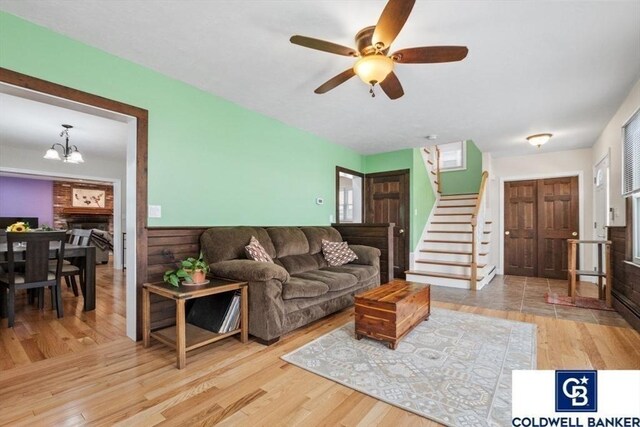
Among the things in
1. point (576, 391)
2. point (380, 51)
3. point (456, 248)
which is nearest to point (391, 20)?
point (380, 51)

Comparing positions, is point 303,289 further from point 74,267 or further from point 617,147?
point 617,147

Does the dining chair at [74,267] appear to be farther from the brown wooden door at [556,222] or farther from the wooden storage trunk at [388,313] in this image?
the brown wooden door at [556,222]

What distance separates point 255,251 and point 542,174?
5.88 metres

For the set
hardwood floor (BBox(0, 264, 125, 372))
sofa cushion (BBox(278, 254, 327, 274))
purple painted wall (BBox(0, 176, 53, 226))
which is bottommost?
hardwood floor (BBox(0, 264, 125, 372))

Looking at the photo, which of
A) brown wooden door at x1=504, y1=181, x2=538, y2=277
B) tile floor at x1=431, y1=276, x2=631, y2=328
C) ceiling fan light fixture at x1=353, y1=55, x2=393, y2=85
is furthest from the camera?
brown wooden door at x1=504, y1=181, x2=538, y2=277

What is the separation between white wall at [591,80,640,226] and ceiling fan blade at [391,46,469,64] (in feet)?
7.90

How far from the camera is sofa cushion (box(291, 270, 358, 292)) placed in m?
3.13

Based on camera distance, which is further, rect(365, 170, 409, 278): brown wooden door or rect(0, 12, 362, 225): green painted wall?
rect(365, 170, 409, 278): brown wooden door

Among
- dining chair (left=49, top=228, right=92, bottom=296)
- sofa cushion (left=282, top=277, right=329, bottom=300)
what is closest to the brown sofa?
sofa cushion (left=282, top=277, right=329, bottom=300)

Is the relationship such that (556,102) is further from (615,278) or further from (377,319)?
(377,319)

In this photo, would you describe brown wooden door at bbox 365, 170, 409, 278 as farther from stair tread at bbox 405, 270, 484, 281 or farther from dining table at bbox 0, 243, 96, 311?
dining table at bbox 0, 243, 96, 311

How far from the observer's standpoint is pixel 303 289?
276 cm

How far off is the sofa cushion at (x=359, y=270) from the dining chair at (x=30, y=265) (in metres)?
3.03

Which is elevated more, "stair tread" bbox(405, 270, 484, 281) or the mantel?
the mantel
